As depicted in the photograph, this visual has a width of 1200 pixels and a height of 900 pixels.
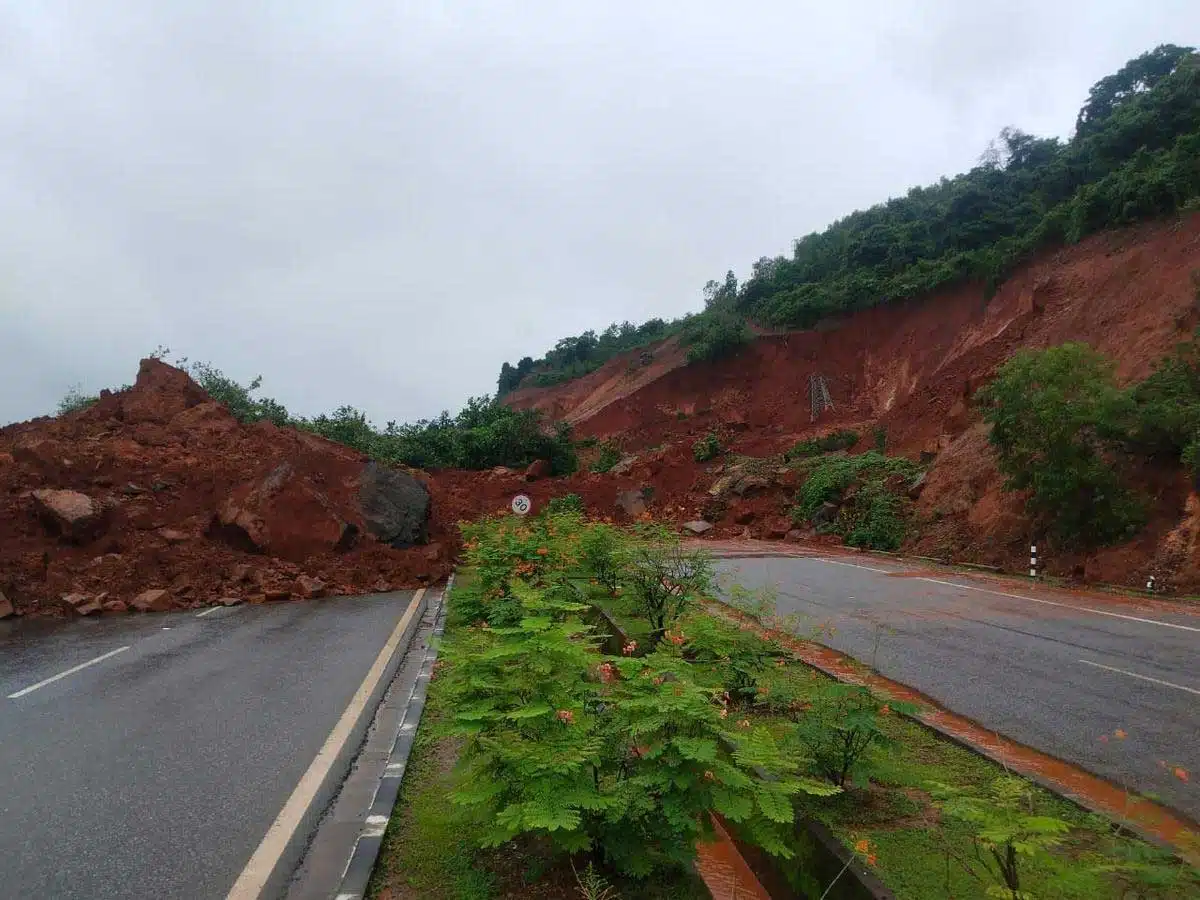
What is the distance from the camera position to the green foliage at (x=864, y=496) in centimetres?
2884

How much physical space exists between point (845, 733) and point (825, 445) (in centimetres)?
4090

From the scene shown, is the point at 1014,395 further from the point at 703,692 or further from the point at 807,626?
the point at 703,692

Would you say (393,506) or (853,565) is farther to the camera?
(853,565)

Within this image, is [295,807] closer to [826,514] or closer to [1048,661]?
[1048,661]

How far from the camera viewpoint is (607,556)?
12203 mm

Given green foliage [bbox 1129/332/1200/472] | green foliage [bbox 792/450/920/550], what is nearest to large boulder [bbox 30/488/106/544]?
green foliage [bbox 1129/332/1200/472]

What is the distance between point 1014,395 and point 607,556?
41.4 ft

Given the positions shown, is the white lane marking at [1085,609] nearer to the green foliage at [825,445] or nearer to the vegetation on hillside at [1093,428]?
the vegetation on hillside at [1093,428]

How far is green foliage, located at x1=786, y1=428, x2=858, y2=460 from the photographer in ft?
142

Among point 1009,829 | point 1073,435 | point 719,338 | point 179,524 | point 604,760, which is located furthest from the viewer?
point 719,338

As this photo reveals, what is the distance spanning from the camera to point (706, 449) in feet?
156

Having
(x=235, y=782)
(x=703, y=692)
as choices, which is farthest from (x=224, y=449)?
(x=703, y=692)

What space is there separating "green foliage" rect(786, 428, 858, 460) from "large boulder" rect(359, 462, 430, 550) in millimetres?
A: 25298

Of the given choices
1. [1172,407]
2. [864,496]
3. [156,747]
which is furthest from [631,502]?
[156,747]
